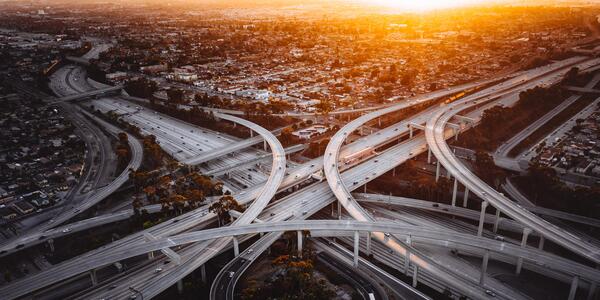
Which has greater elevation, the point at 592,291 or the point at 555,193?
the point at 555,193

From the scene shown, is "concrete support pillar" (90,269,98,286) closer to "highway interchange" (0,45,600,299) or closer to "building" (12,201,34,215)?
"highway interchange" (0,45,600,299)

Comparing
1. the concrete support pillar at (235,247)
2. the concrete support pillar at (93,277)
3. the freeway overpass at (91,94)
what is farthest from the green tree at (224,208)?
the freeway overpass at (91,94)

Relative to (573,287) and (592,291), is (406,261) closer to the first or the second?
(573,287)

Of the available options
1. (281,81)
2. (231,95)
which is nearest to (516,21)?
(281,81)

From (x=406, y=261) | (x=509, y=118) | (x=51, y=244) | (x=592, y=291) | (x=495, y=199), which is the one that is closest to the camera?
(x=592, y=291)

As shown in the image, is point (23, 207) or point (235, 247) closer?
point (235, 247)

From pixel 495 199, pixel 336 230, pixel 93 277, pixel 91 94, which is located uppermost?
pixel 91 94

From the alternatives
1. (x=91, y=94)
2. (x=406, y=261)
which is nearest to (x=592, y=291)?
(x=406, y=261)

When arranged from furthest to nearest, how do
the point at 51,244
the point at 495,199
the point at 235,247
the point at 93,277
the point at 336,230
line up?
the point at 495,199, the point at 51,244, the point at 336,230, the point at 235,247, the point at 93,277

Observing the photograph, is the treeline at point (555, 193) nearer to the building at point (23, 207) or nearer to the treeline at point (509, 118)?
the treeline at point (509, 118)
